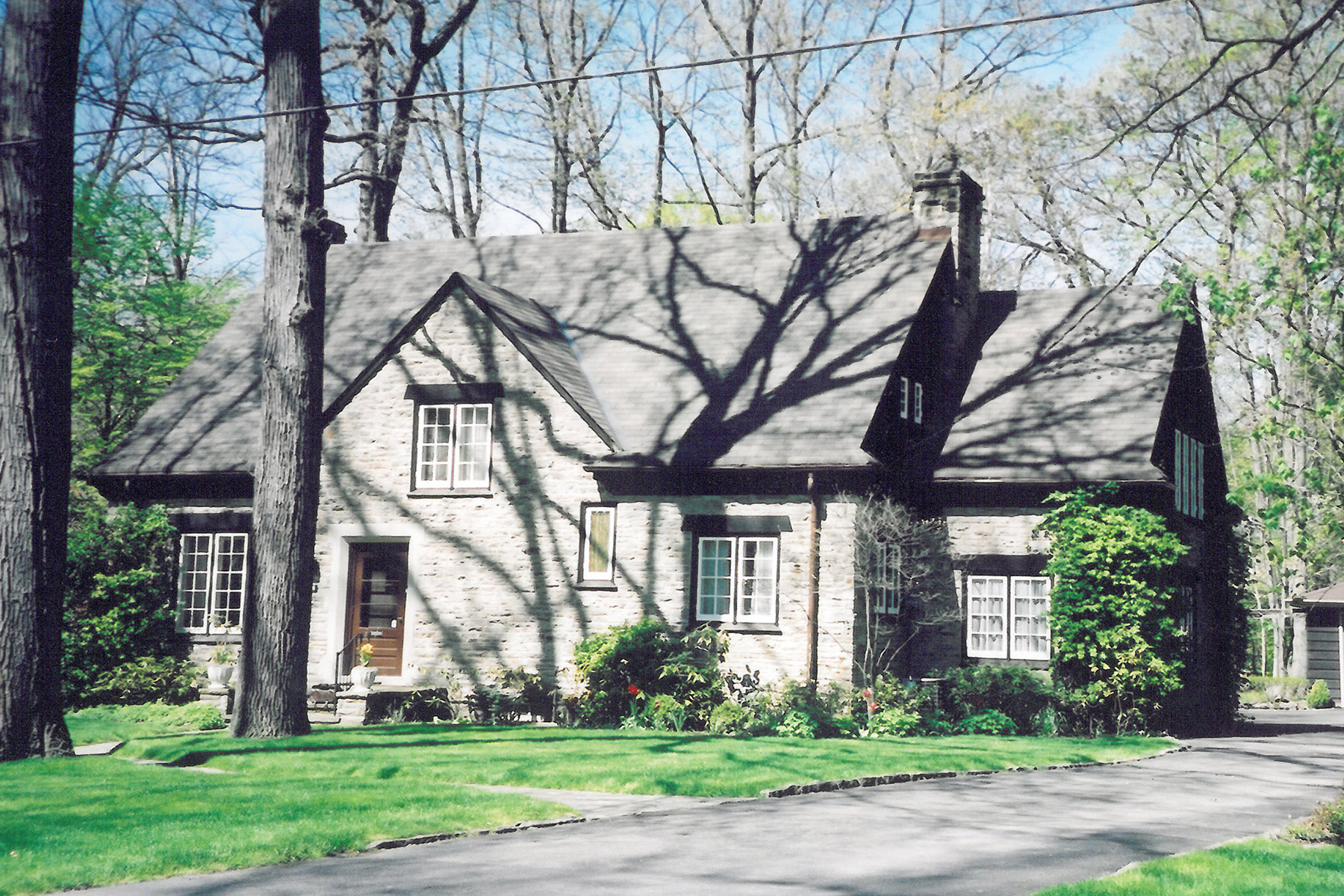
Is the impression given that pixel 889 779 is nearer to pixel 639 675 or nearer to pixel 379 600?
pixel 639 675

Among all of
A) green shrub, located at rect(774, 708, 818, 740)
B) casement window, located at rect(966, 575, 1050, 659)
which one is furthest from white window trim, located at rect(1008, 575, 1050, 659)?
green shrub, located at rect(774, 708, 818, 740)

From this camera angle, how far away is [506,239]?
29156 millimetres

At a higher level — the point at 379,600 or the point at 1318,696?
the point at 379,600

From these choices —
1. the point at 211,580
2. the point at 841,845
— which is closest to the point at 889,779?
the point at 841,845

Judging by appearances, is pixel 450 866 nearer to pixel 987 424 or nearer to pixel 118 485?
pixel 987 424

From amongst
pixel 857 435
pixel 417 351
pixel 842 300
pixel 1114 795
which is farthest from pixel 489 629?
pixel 1114 795

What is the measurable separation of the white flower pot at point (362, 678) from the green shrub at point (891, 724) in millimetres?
7364

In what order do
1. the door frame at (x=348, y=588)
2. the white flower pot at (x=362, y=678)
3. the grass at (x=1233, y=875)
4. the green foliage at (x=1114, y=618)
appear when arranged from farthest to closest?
the door frame at (x=348, y=588) < the green foliage at (x=1114, y=618) < the white flower pot at (x=362, y=678) < the grass at (x=1233, y=875)

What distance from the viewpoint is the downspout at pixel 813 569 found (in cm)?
2180

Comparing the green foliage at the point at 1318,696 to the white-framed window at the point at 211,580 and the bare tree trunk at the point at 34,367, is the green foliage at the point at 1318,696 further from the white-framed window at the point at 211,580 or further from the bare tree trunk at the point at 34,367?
the bare tree trunk at the point at 34,367

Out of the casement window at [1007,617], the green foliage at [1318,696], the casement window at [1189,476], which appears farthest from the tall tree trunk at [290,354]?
the green foliage at [1318,696]

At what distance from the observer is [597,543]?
76.5 feet

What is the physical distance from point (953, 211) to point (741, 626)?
30.4ft

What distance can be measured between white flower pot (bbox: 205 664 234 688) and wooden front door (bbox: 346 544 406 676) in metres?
1.93
